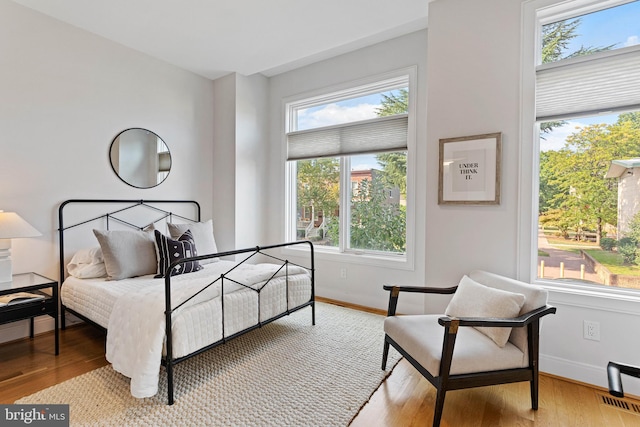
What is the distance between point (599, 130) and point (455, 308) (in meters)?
1.65

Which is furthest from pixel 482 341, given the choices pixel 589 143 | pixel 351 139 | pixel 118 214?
pixel 118 214

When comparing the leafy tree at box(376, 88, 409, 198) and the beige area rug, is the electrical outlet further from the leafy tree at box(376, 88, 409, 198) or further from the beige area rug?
the leafy tree at box(376, 88, 409, 198)

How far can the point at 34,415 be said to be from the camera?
1.83m

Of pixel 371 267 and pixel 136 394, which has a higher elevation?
pixel 371 267

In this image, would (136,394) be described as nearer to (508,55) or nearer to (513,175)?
(513,175)

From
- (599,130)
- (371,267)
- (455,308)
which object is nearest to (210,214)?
(371,267)

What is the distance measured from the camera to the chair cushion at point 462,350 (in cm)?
174

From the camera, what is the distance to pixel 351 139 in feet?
12.5

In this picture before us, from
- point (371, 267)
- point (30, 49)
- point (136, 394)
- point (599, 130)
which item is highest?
point (30, 49)

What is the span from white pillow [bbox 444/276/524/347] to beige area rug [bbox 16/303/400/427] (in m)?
0.71

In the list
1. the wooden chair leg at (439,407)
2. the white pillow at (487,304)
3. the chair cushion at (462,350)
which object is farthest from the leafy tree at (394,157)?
the wooden chair leg at (439,407)

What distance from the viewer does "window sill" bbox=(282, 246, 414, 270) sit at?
11.3 feet

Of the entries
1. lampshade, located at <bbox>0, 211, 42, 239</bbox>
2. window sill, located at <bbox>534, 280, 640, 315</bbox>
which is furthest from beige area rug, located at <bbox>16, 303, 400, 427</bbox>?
window sill, located at <bbox>534, 280, 640, 315</bbox>

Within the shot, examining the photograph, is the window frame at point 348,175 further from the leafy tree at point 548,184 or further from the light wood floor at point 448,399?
the light wood floor at point 448,399
